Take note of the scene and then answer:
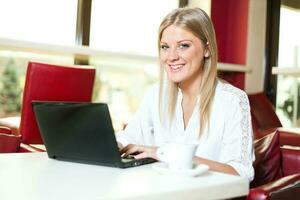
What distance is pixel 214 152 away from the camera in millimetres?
1513

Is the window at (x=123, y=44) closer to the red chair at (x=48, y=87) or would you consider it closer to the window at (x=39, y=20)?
the window at (x=39, y=20)

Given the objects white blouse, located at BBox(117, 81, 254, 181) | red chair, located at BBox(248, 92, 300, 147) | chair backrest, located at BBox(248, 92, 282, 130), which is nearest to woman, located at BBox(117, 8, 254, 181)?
white blouse, located at BBox(117, 81, 254, 181)

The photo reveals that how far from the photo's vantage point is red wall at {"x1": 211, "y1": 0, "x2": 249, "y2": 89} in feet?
16.1

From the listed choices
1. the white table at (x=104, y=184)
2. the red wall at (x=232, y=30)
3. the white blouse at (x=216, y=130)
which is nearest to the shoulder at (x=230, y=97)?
the white blouse at (x=216, y=130)

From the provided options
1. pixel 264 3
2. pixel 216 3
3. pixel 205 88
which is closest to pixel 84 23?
pixel 216 3

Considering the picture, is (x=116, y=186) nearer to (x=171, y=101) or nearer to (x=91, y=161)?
(x=91, y=161)

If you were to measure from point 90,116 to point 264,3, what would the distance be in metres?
4.28

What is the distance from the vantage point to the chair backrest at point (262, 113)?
3930 millimetres

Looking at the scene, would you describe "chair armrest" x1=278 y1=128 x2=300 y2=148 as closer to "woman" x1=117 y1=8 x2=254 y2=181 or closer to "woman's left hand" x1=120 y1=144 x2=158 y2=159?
"woman" x1=117 y1=8 x2=254 y2=181

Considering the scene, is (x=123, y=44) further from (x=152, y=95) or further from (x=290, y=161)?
(x=290, y=161)

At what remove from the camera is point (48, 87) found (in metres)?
2.27

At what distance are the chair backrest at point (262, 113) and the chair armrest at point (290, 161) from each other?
6.86ft

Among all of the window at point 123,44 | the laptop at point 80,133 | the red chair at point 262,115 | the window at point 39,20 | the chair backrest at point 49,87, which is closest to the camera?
the laptop at point 80,133

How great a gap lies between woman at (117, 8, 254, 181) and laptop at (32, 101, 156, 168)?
20 cm
